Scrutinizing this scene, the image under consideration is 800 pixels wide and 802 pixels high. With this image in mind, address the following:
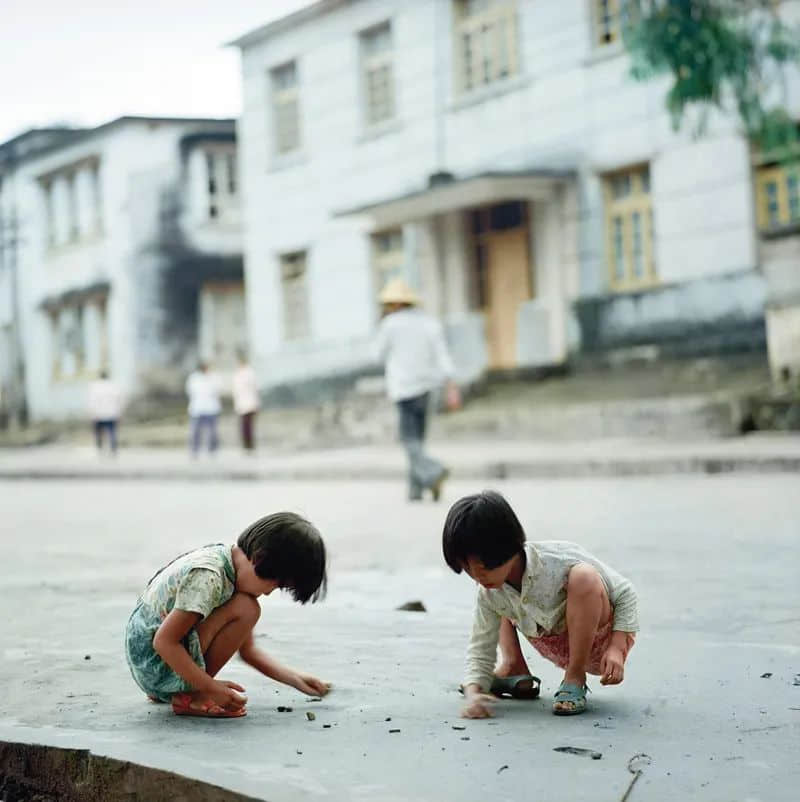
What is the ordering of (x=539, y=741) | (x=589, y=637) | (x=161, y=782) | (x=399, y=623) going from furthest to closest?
(x=399, y=623)
(x=589, y=637)
(x=539, y=741)
(x=161, y=782)

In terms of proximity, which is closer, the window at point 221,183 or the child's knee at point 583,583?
the child's knee at point 583,583

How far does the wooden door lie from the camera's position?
23.0 metres

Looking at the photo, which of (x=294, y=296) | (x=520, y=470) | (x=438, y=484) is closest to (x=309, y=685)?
(x=438, y=484)

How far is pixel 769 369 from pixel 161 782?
1603cm

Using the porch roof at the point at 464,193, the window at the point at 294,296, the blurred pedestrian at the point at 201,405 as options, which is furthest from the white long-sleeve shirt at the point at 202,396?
the window at the point at 294,296

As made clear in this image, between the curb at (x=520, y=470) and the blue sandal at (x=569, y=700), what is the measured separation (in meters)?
9.25

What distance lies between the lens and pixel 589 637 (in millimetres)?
3818

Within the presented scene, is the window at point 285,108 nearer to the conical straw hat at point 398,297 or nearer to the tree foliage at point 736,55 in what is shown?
the tree foliage at point 736,55

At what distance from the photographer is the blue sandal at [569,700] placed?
12.3ft

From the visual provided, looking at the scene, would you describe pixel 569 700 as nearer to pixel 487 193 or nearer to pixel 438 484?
pixel 438 484

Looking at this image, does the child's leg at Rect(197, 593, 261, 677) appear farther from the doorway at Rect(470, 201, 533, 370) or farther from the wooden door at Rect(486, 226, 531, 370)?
the wooden door at Rect(486, 226, 531, 370)

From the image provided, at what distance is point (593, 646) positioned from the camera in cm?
394

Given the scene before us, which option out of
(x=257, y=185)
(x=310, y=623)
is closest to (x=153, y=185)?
(x=257, y=185)

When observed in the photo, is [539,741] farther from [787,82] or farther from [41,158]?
[41,158]
